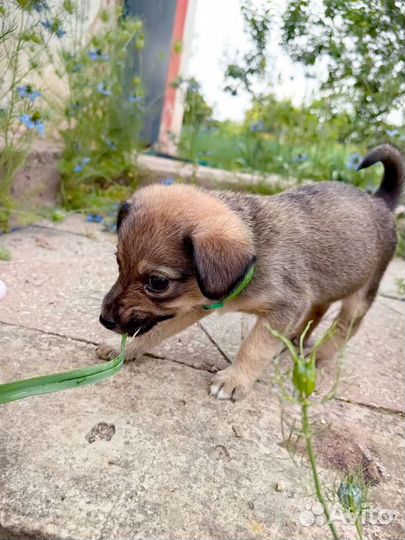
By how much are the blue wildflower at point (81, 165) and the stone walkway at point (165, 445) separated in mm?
1652

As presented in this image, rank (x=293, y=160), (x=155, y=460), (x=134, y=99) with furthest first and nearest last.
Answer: (x=293, y=160), (x=134, y=99), (x=155, y=460)

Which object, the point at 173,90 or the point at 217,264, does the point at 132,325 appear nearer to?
the point at 217,264

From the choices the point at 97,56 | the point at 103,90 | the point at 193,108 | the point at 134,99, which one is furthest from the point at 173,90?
the point at 97,56

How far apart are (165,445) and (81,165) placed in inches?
131

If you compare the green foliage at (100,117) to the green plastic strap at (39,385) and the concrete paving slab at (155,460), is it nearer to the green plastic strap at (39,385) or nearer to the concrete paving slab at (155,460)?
the concrete paving slab at (155,460)

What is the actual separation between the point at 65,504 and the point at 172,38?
6.41 meters

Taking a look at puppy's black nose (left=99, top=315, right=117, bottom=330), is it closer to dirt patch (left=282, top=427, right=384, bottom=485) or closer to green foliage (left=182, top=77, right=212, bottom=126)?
dirt patch (left=282, top=427, right=384, bottom=485)

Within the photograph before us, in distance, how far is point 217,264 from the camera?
2.07m

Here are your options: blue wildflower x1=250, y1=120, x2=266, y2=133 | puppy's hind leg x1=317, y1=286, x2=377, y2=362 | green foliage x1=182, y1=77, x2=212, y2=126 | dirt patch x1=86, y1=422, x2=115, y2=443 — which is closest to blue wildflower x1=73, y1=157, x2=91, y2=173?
green foliage x1=182, y1=77, x2=212, y2=126

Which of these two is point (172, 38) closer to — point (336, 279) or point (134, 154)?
point (134, 154)

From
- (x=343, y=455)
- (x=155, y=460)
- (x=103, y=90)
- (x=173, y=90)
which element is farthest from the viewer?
(x=173, y=90)

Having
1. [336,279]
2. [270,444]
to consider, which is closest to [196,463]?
[270,444]

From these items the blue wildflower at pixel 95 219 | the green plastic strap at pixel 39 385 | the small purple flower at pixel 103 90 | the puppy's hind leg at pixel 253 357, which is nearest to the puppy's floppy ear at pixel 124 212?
the puppy's hind leg at pixel 253 357

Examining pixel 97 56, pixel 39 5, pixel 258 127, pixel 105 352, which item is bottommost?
pixel 105 352
